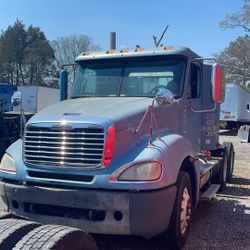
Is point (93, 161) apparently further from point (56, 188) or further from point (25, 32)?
point (25, 32)

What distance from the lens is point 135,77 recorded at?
19.3 feet

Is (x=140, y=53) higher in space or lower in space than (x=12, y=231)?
higher

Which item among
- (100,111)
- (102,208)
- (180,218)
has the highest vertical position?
(100,111)

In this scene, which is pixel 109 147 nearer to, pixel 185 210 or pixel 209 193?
pixel 185 210

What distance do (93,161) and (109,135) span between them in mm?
317

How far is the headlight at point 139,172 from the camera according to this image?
427cm

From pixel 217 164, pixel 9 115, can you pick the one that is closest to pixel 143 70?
pixel 217 164

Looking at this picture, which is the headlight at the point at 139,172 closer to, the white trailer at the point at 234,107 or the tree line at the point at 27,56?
the white trailer at the point at 234,107

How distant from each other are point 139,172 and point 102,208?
0.51 metres

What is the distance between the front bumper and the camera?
419 cm

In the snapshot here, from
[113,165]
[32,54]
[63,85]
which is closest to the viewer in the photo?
[113,165]

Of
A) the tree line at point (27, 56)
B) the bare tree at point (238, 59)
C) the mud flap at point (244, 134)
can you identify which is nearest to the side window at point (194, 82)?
the mud flap at point (244, 134)

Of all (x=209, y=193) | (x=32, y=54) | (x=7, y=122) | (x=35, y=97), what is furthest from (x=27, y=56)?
(x=209, y=193)

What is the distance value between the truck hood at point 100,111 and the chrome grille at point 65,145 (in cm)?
11
